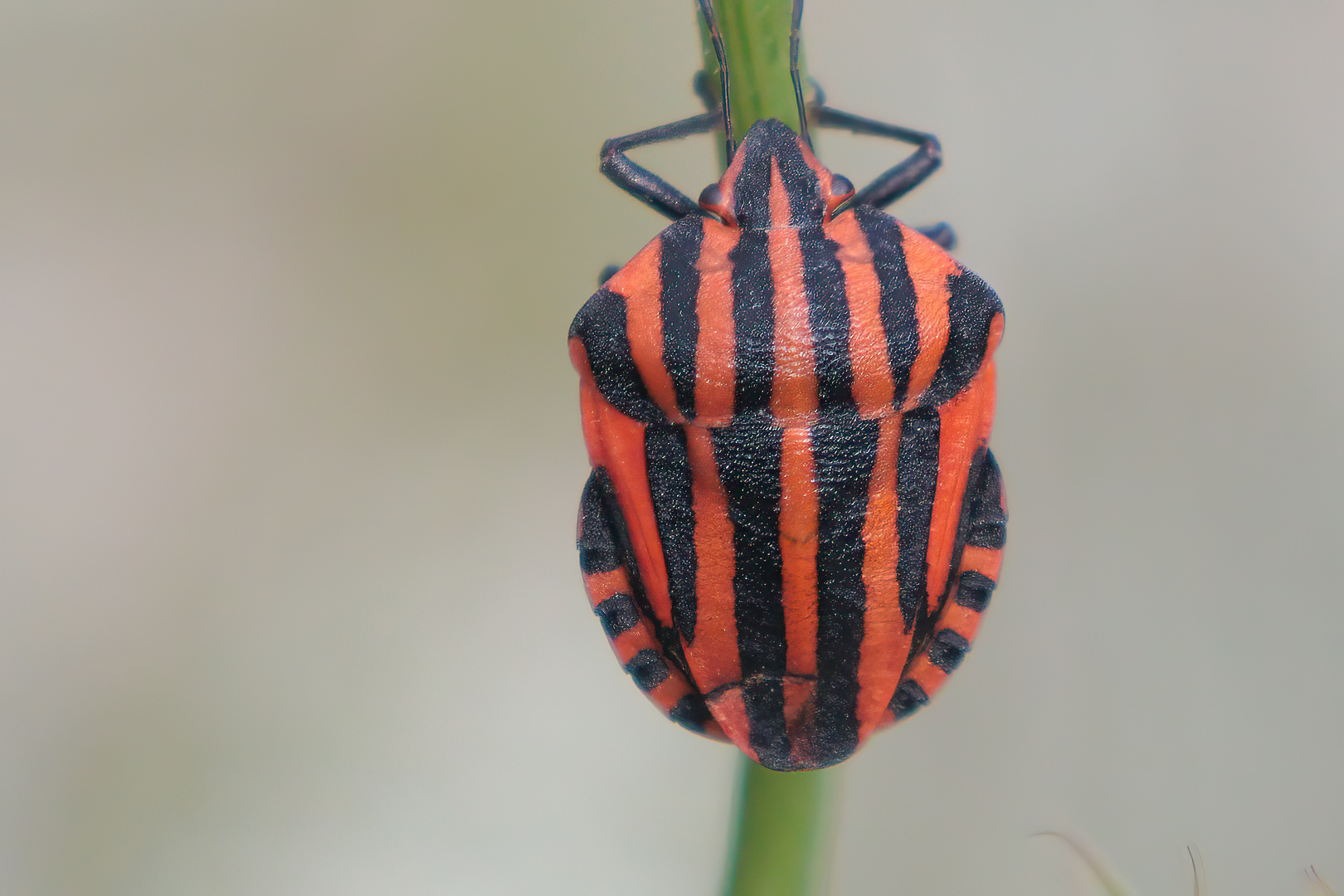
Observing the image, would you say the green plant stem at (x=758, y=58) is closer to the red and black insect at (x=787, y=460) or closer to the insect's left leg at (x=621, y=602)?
the red and black insect at (x=787, y=460)

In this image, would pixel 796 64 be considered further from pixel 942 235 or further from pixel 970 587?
pixel 970 587

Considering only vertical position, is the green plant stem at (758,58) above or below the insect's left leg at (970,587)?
above

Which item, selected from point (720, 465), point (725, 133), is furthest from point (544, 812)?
point (725, 133)

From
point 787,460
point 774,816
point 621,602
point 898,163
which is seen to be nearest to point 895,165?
point 898,163

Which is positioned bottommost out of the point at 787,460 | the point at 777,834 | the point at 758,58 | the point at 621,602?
the point at 777,834

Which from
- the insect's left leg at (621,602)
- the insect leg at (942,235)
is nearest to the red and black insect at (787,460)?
the insect's left leg at (621,602)

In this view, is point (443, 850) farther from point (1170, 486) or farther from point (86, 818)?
point (1170, 486)

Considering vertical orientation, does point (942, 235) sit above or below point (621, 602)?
above
